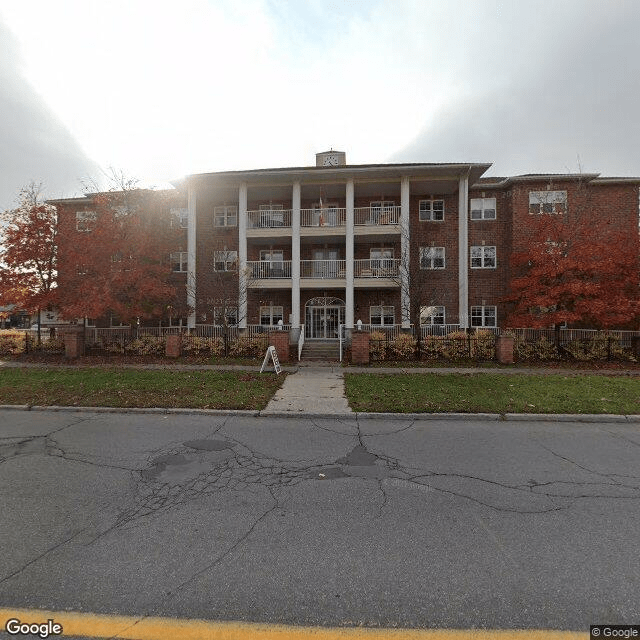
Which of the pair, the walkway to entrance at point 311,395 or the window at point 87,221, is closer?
the walkway to entrance at point 311,395

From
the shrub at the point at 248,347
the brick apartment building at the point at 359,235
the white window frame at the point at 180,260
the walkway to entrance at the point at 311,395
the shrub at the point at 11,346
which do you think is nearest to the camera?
the walkway to entrance at the point at 311,395

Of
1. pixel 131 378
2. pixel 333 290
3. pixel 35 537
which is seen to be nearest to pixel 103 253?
pixel 131 378

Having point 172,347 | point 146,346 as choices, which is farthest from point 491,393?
point 146,346

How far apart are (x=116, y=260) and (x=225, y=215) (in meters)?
8.53

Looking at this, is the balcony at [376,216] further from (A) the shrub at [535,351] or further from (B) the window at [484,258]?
(A) the shrub at [535,351]

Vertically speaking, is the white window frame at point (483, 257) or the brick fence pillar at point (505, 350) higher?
the white window frame at point (483, 257)

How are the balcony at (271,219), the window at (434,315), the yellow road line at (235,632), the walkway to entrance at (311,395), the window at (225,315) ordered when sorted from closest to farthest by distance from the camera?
the yellow road line at (235,632) → the walkway to entrance at (311,395) → the window at (225,315) → the window at (434,315) → the balcony at (271,219)

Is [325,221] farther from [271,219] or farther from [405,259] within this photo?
[405,259]

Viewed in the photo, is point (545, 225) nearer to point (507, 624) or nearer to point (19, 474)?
point (507, 624)

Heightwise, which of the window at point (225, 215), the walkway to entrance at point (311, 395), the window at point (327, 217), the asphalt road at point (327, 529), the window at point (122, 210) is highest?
the window at point (225, 215)

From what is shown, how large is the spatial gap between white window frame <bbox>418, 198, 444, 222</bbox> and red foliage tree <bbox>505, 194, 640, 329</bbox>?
21.5 ft

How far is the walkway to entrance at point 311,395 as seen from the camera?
7.30 meters

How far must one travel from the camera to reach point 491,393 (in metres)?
8.48

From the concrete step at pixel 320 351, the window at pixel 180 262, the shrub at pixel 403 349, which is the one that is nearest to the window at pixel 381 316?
the concrete step at pixel 320 351
